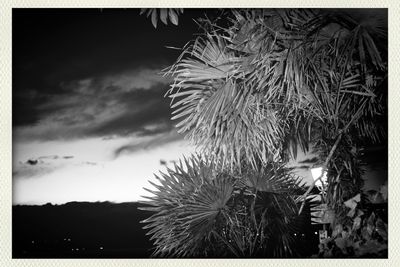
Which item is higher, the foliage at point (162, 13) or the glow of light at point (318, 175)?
the foliage at point (162, 13)

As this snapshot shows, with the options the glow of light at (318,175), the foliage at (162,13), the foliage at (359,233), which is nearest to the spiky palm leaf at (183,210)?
the glow of light at (318,175)

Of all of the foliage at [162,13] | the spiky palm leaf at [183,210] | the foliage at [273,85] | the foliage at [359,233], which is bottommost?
the foliage at [359,233]

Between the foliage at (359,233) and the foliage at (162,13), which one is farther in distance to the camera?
the foliage at (162,13)

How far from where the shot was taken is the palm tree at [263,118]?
3250mm

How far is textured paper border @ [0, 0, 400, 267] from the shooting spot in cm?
323

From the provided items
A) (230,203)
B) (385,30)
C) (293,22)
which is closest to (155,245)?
(230,203)

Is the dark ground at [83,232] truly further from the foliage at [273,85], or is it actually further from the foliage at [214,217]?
the foliage at [273,85]

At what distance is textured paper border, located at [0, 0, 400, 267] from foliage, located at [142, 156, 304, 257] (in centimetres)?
7
